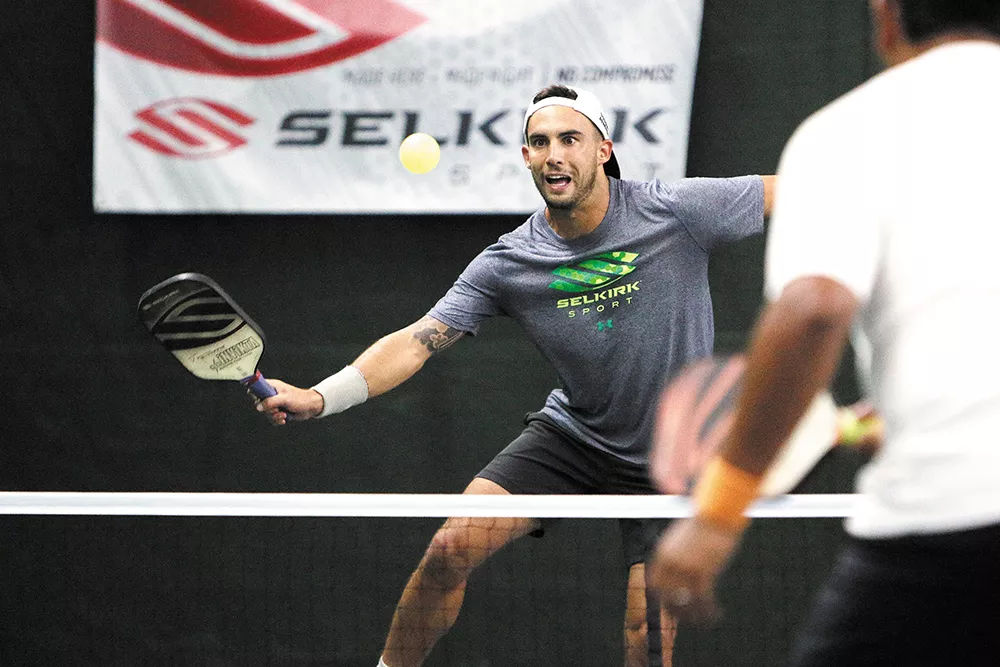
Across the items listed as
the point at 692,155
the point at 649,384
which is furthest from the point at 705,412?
the point at 692,155

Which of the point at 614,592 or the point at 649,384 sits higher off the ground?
the point at 649,384

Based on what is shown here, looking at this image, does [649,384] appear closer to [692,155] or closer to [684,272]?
[684,272]

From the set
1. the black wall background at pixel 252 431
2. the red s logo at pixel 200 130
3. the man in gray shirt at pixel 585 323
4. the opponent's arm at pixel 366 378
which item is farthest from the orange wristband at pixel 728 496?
the red s logo at pixel 200 130

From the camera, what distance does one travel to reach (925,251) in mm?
1429

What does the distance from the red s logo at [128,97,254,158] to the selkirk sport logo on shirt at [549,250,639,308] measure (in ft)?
4.78

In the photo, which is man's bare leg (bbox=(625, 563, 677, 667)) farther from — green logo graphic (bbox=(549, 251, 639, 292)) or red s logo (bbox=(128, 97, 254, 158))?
red s logo (bbox=(128, 97, 254, 158))

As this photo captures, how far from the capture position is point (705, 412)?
6.36ft

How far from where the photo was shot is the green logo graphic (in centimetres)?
368

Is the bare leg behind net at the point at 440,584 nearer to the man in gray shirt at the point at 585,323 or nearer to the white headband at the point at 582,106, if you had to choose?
the man in gray shirt at the point at 585,323

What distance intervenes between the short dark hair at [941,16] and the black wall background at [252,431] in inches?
126

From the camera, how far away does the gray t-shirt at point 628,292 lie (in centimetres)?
366

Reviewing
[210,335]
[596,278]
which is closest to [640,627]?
[596,278]

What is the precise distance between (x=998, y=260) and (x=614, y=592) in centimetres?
350

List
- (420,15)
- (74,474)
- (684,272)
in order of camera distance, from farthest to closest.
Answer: (74,474) < (420,15) < (684,272)
